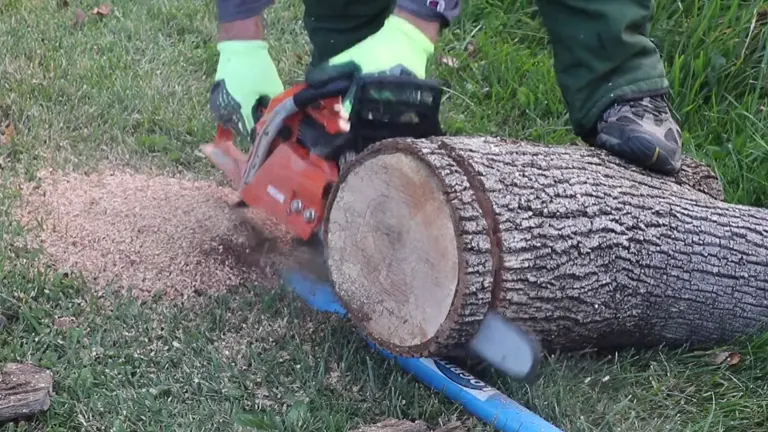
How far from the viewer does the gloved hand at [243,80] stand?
2.54 m

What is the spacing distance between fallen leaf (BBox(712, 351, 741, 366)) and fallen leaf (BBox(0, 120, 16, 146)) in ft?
7.12

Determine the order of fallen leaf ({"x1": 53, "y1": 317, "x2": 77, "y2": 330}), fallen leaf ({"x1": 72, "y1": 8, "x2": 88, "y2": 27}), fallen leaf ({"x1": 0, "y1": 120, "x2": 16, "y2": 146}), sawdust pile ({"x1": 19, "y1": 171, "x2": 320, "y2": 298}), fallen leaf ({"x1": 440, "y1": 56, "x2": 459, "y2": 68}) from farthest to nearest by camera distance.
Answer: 1. fallen leaf ({"x1": 72, "y1": 8, "x2": 88, "y2": 27})
2. fallen leaf ({"x1": 440, "y1": 56, "x2": 459, "y2": 68})
3. fallen leaf ({"x1": 0, "y1": 120, "x2": 16, "y2": 146})
4. sawdust pile ({"x1": 19, "y1": 171, "x2": 320, "y2": 298})
5. fallen leaf ({"x1": 53, "y1": 317, "x2": 77, "y2": 330})

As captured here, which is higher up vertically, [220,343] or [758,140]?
[758,140]

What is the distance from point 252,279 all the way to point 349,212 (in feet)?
1.68

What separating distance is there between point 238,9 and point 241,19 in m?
0.03

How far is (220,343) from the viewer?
2.09 metres

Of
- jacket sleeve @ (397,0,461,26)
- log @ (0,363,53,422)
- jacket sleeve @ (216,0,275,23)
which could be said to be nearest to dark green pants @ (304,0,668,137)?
jacket sleeve @ (216,0,275,23)

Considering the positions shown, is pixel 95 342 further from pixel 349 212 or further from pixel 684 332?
pixel 684 332

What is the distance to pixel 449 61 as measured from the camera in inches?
141

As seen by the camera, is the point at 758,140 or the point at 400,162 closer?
the point at 400,162

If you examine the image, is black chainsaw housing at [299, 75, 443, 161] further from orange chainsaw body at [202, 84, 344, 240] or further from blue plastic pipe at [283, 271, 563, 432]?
blue plastic pipe at [283, 271, 563, 432]

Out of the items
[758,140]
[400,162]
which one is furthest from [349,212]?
[758,140]

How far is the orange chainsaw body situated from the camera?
7.05 ft

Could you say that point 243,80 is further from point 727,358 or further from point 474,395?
point 727,358
